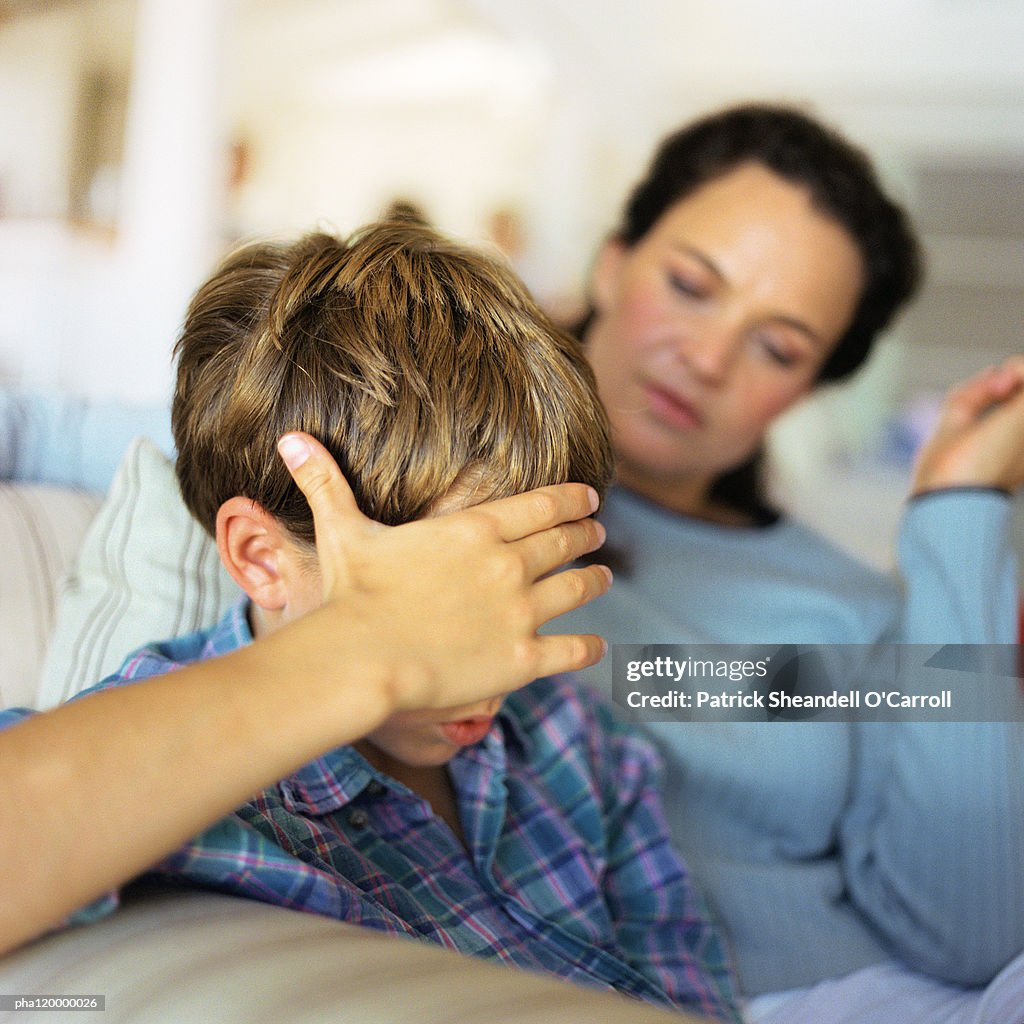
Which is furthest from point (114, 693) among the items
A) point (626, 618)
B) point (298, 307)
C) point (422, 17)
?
point (422, 17)

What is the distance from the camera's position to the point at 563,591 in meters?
0.55

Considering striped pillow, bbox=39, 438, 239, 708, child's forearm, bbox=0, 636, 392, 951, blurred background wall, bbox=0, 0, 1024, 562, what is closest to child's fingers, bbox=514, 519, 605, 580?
child's forearm, bbox=0, 636, 392, 951

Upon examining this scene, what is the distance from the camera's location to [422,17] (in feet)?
12.1

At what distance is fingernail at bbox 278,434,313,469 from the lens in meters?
0.56

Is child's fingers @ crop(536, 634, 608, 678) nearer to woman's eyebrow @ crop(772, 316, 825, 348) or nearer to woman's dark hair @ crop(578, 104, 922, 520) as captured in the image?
woman's eyebrow @ crop(772, 316, 825, 348)

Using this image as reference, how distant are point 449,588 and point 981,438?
0.91 m

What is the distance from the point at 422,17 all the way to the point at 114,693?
12.5ft

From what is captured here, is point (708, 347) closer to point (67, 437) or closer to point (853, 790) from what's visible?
point (853, 790)

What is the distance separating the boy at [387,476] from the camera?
612 mm

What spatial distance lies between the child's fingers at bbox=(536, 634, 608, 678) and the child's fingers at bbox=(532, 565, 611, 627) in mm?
13

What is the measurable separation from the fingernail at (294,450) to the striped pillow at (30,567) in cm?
34

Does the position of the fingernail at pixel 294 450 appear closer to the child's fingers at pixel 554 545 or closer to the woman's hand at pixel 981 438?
the child's fingers at pixel 554 545

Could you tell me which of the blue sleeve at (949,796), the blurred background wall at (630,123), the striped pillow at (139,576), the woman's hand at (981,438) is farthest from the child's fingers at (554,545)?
the blurred background wall at (630,123)

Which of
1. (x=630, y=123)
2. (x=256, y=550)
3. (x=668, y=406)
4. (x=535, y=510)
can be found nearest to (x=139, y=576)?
(x=256, y=550)
